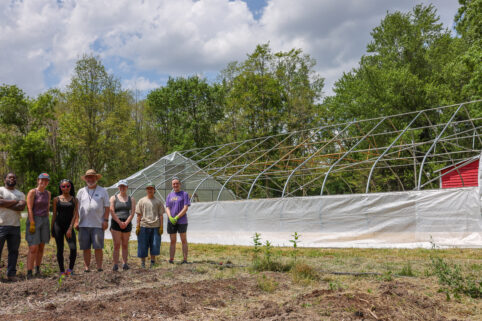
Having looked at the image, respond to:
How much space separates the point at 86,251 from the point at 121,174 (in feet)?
74.8

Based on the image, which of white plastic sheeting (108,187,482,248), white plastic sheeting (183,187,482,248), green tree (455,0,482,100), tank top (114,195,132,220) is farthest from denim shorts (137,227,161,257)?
green tree (455,0,482,100)

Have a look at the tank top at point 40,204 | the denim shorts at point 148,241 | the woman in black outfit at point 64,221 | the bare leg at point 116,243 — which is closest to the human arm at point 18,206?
the tank top at point 40,204

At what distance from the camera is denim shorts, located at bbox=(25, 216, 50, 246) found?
5.96m

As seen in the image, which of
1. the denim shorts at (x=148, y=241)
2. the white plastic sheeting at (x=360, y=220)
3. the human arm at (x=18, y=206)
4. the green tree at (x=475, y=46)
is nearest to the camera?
the human arm at (x=18, y=206)

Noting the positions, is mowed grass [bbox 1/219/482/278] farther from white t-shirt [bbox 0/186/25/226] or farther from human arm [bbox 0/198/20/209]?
human arm [bbox 0/198/20/209]

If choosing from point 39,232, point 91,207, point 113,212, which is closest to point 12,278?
point 39,232

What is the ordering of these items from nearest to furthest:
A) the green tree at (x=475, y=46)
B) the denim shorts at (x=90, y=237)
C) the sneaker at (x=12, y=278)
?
1. the sneaker at (x=12, y=278)
2. the denim shorts at (x=90, y=237)
3. the green tree at (x=475, y=46)

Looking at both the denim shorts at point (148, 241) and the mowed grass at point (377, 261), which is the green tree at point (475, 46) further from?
the denim shorts at point (148, 241)

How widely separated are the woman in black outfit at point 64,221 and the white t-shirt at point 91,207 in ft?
0.40

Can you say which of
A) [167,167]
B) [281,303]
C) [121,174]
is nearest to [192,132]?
[121,174]

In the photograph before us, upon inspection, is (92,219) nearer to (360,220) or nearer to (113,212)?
(113,212)

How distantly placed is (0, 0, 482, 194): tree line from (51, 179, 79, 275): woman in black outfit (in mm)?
18986

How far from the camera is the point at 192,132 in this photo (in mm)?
Result: 30703

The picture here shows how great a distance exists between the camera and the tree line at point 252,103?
78.4 ft
